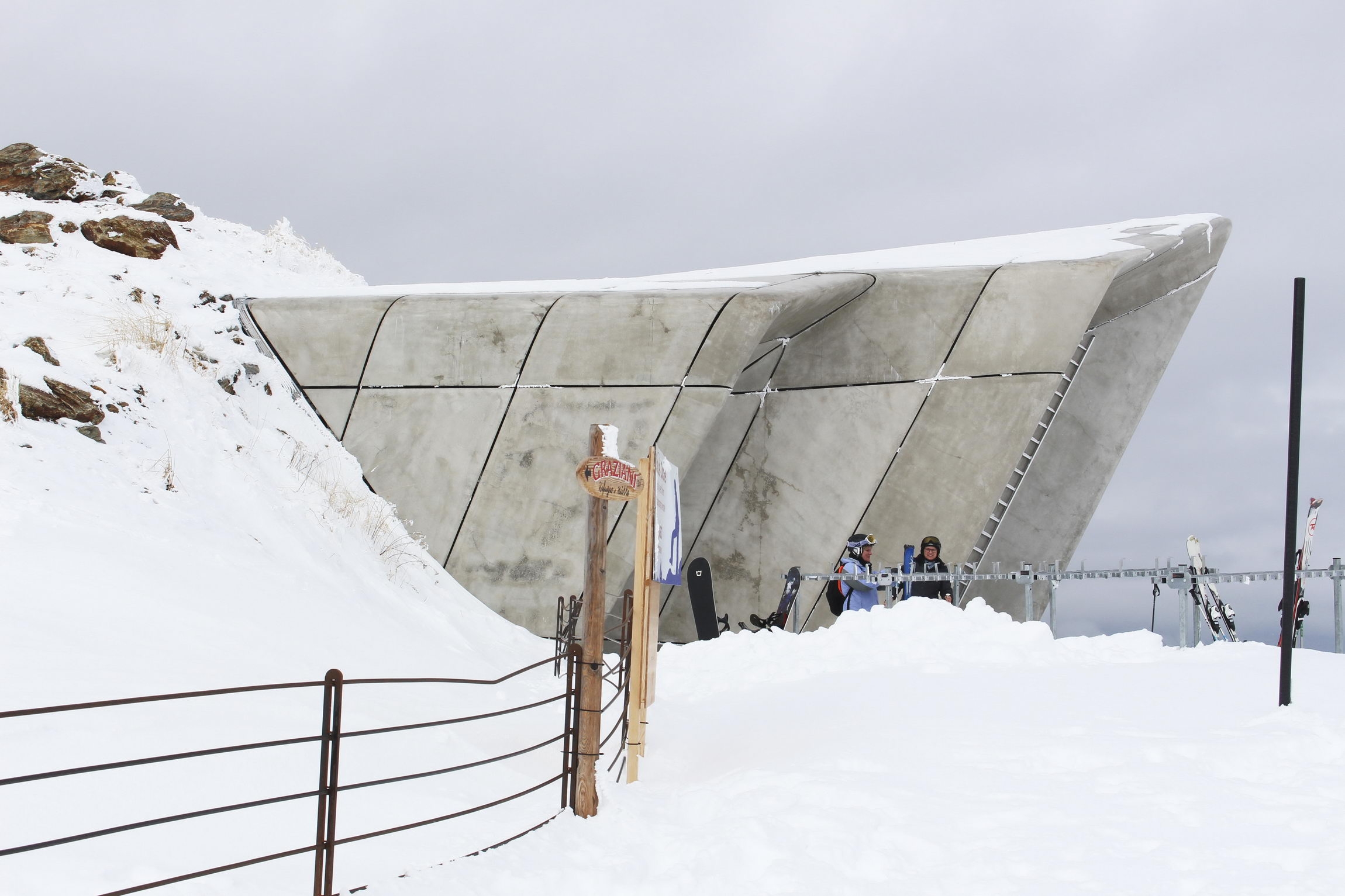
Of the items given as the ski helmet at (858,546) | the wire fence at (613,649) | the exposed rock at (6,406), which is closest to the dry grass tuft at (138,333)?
the exposed rock at (6,406)

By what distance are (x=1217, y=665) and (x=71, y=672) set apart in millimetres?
8926

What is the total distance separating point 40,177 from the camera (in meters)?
19.5

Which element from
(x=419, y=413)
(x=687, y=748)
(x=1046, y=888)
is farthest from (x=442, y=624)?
(x=1046, y=888)

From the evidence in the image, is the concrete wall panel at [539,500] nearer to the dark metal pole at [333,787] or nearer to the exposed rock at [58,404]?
the exposed rock at [58,404]

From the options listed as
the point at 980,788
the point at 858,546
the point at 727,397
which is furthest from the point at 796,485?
the point at 980,788

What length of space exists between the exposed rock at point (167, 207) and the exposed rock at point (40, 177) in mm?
811

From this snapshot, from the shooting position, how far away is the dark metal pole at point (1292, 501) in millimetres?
8164

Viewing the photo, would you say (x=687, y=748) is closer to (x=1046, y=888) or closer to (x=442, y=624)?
(x=1046, y=888)

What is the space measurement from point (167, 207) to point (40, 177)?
6.73ft

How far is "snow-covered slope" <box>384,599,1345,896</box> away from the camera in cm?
546

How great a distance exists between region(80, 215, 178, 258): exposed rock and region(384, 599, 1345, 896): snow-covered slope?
40.1ft

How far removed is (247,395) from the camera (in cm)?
1534

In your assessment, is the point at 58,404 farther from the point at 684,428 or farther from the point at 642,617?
the point at 684,428

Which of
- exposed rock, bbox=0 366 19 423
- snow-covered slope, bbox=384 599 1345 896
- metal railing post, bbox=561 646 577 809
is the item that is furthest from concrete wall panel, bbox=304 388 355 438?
metal railing post, bbox=561 646 577 809
